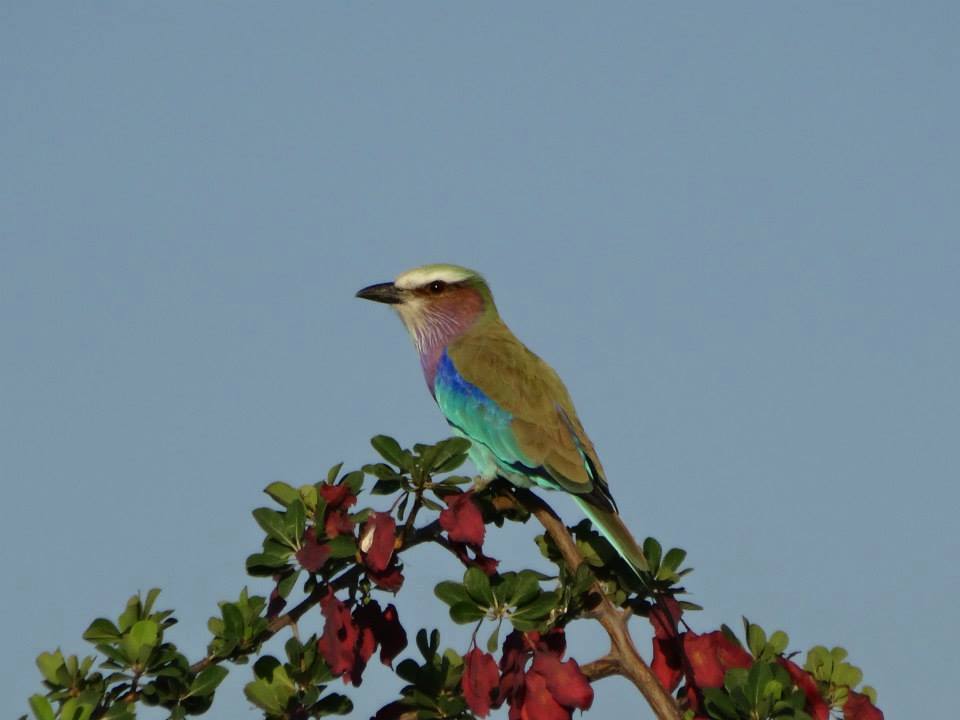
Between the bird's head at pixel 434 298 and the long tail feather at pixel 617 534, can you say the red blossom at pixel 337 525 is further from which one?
the bird's head at pixel 434 298

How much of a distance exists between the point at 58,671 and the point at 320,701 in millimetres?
861

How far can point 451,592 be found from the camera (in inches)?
179

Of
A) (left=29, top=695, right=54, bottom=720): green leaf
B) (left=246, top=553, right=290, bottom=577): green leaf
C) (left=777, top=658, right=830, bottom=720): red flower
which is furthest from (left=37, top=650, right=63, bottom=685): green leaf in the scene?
(left=777, top=658, right=830, bottom=720): red flower

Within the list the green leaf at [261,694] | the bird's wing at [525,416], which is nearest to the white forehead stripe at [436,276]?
the bird's wing at [525,416]

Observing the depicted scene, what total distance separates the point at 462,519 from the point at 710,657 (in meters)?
1.00

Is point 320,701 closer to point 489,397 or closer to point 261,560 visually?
point 261,560

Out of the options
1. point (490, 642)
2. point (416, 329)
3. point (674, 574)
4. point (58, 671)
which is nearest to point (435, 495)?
point (490, 642)

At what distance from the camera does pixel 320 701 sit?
461 cm

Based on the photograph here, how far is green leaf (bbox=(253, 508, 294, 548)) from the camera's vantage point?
4.62 meters

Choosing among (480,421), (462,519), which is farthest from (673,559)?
(480,421)

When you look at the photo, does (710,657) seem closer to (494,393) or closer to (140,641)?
(140,641)

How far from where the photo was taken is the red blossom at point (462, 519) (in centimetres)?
468

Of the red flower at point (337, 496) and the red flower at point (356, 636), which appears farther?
the red flower at point (337, 496)

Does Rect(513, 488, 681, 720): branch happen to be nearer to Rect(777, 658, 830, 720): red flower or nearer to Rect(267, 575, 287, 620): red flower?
Rect(777, 658, 830, 720): red flower
